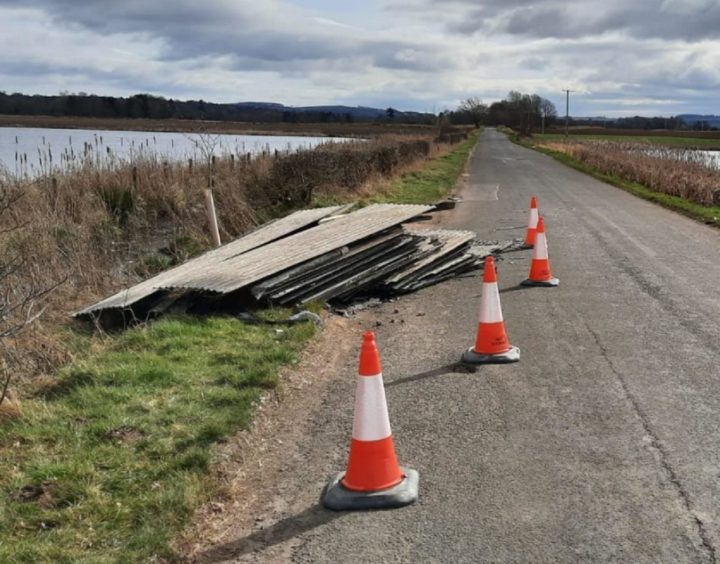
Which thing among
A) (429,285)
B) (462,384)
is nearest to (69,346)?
(462,384)

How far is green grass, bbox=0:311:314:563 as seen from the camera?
3352 millimetres

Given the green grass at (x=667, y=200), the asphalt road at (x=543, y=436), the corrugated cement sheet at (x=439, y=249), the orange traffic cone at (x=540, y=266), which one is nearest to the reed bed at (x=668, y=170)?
the green grass at (x=667, y=200)

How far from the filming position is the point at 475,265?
10.4 meters

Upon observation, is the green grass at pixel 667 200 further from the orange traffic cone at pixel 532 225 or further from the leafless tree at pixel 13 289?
the leafless tree at pixel 13 289

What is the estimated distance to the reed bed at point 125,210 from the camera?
827cm

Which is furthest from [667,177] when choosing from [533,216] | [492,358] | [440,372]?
[440,372]

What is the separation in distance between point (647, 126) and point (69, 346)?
143076mm

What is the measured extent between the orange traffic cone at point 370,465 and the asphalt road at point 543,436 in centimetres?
7

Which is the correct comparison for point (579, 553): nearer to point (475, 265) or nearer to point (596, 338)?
point (596, 338)

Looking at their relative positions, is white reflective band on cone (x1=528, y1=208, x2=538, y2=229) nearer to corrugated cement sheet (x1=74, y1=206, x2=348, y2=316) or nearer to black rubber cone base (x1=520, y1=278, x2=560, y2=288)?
black rubber cone base (x1=520, y1=278, x2=560, y2=288)

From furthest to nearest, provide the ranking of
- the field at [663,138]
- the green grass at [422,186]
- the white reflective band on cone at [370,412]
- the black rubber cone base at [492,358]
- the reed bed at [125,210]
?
the field at [663,138] → the green grass at [422,186] → the reed bed at [125,210] → the black rubber cone base at [492,358] → the white reflective band on cone at [370,412]

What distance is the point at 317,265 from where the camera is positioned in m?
Answer: 8.17

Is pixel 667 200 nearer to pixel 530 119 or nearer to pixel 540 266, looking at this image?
pixel 540 266

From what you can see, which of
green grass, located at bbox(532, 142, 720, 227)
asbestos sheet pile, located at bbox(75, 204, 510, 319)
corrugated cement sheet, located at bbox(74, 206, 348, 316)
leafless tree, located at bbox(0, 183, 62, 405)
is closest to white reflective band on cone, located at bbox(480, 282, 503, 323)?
asbestos sheet pile, located at bbox(75, 204, 510, 319)
